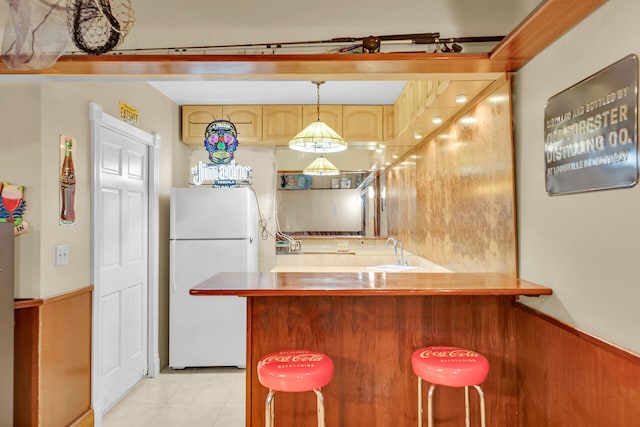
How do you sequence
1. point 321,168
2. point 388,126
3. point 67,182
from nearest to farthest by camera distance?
point 67,182
point 388,126
point 321,168

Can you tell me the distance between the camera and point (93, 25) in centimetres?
139

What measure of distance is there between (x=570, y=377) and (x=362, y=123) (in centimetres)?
308

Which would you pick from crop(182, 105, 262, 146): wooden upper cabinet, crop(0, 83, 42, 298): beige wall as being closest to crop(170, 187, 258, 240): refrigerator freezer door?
crop(182, 105, 262, 146): wooden upper cabinet

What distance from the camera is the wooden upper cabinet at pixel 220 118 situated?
4.29 meters

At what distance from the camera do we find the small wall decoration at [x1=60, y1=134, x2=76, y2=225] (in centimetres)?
247

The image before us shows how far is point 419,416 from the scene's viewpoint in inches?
82.5

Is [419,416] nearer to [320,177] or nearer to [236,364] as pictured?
[236,364]

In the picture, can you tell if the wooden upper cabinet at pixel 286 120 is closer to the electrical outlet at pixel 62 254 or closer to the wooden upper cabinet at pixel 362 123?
the wooden upper cabinet at pixel 362 123

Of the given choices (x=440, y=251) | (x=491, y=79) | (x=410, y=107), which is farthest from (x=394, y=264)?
(x=491, y=79)

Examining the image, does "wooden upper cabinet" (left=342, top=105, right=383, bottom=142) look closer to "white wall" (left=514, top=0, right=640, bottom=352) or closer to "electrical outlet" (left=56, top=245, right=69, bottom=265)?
"white wall" (left=514, top=0, right=640, bottom=352)

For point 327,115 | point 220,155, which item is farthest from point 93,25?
point 327,115

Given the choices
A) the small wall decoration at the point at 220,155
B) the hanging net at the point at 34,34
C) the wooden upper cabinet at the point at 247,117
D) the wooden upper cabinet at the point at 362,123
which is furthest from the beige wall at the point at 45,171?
the wooden upper cabinet at the point at 362,123

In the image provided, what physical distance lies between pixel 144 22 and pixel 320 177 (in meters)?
2.69

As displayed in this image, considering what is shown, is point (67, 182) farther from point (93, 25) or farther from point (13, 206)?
point (93, 25)
